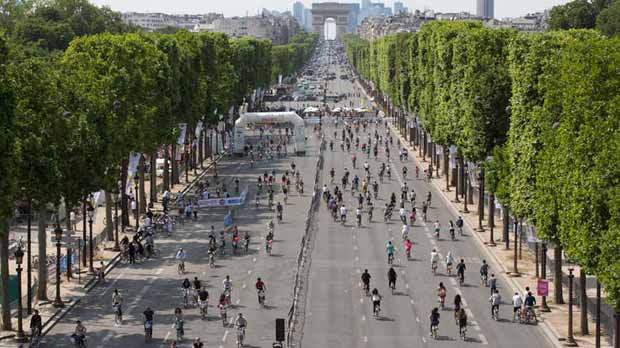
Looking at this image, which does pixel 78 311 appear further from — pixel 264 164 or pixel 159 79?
pixel 264 164

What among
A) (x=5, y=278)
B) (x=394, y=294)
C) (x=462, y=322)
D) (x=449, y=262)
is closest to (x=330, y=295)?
(x=394, y=294)

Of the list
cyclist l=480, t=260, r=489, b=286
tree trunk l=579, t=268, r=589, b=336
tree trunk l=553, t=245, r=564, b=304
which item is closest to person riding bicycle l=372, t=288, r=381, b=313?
tree trunk l=553, t=245, r=564, b=304

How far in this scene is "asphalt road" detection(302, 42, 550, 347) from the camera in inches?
2117

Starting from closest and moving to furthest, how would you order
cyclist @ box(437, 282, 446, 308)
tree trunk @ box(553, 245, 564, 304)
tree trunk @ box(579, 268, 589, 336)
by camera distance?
tree trunk @ box(579, 268, 589, 336), tree trunk @ box(553, 245, 564, 304), cyclist @ box(437, 282, 446, 308)

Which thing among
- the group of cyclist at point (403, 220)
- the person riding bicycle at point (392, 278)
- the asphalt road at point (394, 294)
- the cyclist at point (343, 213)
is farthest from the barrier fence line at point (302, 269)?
the person riding bicycle at point (392, 278)

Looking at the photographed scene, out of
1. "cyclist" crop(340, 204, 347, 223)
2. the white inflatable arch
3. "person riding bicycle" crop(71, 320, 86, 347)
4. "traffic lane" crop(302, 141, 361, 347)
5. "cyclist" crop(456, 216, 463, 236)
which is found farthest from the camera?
the white inflatable arch

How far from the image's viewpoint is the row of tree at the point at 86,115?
53.4 m

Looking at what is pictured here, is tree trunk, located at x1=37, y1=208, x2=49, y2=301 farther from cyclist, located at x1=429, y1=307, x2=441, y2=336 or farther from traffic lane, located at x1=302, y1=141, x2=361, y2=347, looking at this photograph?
cyclist, located at x1=429, y1=307, x2=441, y2=336

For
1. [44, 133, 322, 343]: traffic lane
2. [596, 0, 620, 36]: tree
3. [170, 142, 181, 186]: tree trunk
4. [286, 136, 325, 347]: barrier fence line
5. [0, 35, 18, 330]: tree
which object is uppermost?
[596, 0, 620, 36]: tree

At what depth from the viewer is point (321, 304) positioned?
6078 cm

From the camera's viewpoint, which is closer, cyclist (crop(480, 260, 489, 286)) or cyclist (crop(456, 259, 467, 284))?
cyclist (crop(480, 260, 489, 286))

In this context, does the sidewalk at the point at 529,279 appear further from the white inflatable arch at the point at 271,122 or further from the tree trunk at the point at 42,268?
the white inflatable arch at the point at 271,122

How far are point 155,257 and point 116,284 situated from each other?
856 centimetres

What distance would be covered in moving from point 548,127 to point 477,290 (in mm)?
12177
